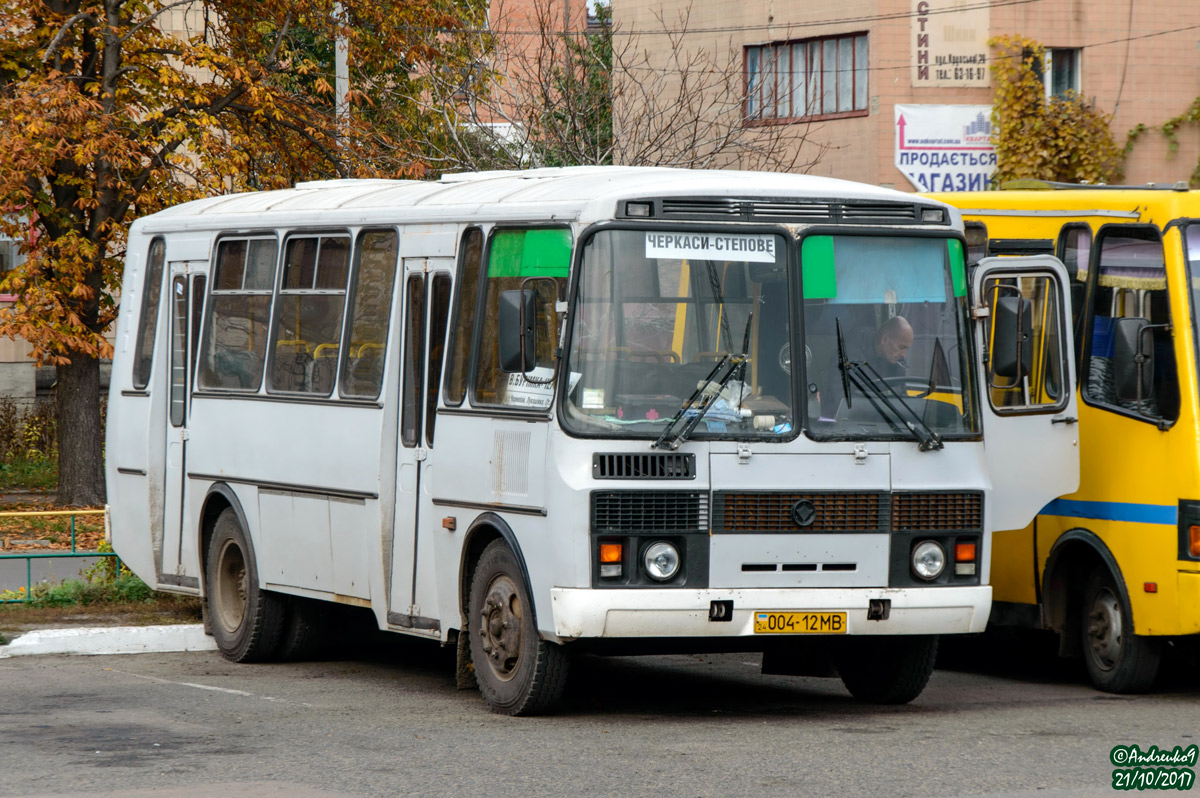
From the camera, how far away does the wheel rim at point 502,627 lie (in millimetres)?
9430

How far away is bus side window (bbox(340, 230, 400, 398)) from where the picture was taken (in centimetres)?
1082

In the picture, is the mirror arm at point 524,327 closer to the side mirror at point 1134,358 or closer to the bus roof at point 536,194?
the bus roof at point 536,194

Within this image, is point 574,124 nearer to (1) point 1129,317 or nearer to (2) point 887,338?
(1) point 1129,317

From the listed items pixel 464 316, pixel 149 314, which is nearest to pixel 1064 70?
pixel 149 314

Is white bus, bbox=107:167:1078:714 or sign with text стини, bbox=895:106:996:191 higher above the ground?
sign with text стини, bbox=895:106:996:191

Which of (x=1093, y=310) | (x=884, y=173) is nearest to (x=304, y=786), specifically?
(x=1093, y=310)

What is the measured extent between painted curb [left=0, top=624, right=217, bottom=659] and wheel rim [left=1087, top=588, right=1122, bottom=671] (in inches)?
229

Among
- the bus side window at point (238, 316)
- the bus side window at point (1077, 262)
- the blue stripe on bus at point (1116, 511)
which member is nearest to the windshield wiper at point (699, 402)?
the blue stripe on bus at point (1116, 511)

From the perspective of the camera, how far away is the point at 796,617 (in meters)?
9.07

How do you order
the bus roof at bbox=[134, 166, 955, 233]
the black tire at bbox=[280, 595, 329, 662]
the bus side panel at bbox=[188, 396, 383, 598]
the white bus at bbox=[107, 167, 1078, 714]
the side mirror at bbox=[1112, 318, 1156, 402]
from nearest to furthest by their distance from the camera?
the white bus at bbox=[107, 167, 1078, 714] → the bus roof at bbox=[134, 166, 955, 233] → the side mirror at bbox=[1112, 318, 1156, 402] → the bus side panel at bbox=[188, 396, 383, 598] → the black tire at bbox=[280, 595, 329, 662]

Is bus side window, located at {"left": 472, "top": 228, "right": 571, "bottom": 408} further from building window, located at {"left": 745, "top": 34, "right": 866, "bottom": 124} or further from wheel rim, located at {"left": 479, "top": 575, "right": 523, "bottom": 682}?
building window, located at {"left": 745, "top": 34, "right": 866, "bottom": 124}

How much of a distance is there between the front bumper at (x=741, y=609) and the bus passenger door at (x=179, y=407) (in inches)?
189

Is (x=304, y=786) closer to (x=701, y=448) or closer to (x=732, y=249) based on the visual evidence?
(x=701, y=448)
